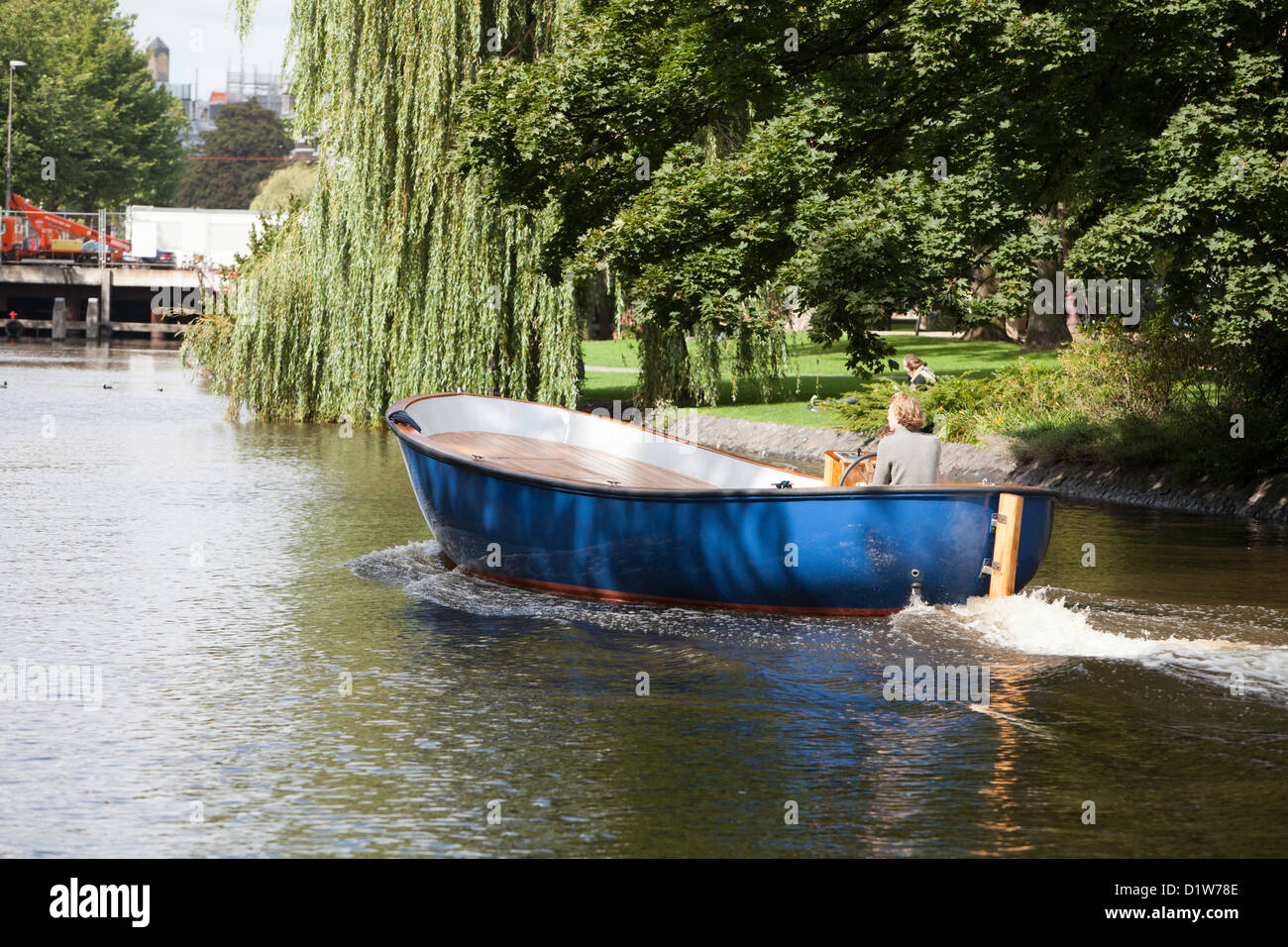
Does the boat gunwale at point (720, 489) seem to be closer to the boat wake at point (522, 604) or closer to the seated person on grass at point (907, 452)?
the seated person on grass at point (907, 452)

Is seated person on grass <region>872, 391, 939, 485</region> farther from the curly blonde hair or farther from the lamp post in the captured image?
the lamp post

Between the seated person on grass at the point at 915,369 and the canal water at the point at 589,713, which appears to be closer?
the canal water at the point at 589,713

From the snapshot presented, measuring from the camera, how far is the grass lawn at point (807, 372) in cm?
2773

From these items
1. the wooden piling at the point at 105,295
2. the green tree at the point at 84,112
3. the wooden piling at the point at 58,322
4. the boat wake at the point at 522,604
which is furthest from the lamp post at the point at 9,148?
the boat wake at the point at 522,604

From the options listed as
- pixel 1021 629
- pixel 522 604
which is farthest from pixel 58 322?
pixel 1021 629

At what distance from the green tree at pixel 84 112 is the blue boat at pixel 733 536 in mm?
68321

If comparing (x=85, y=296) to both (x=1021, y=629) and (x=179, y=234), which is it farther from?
(x=1021, y=629)

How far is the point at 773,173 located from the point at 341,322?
1094cm

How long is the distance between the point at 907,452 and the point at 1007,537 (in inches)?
41.1

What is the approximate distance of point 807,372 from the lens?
1447 inches
